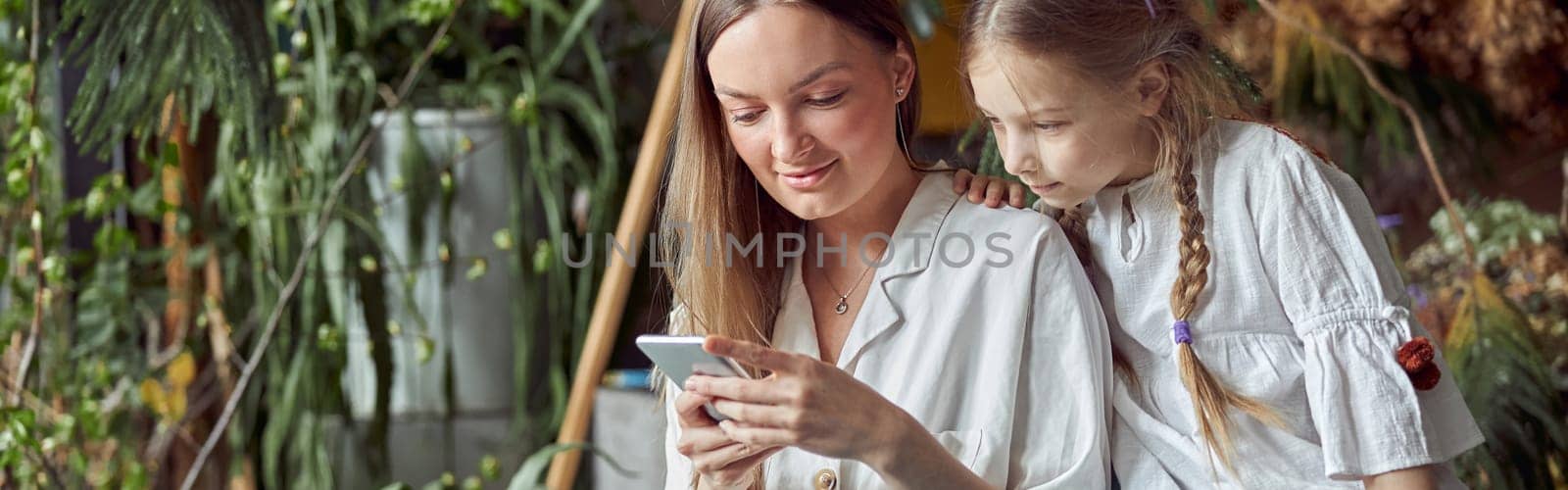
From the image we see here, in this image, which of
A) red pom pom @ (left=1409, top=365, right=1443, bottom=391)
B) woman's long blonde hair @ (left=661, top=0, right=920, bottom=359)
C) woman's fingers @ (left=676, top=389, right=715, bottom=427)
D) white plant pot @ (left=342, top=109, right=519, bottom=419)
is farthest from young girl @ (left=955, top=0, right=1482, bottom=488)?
white plant pot @ (left=342, top=109, right=519, bottom=419)

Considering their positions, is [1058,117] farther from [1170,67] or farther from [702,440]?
[702,440]

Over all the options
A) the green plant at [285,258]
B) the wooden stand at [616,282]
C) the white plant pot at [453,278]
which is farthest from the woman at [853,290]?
the white plant pot at [453,278]

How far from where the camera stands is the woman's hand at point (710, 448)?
823 mm

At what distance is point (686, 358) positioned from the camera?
78 centimetres

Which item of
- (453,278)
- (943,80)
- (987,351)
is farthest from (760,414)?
(453,278)

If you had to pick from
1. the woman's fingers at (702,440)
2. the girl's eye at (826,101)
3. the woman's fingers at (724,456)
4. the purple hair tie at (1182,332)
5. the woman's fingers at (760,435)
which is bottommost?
the woman's fingers at (724,456)

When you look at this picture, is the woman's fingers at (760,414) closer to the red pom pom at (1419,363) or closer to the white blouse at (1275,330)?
the white blouse at (1275,330)

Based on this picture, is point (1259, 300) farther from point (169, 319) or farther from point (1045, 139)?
point (169, 319)

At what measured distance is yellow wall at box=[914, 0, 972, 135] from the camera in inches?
36.8

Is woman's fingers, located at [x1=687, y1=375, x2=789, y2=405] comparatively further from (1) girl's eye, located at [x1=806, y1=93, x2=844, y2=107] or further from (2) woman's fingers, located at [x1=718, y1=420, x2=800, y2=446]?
(1) girl's eye, located at [x1=806, y1=93, x2=844, y2=107]

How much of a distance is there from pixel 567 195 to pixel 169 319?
64 cm

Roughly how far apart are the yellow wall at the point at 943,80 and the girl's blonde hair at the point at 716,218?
40 millimetres

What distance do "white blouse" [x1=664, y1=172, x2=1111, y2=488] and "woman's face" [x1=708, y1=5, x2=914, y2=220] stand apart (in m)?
0.07

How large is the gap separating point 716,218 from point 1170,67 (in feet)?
1.00
